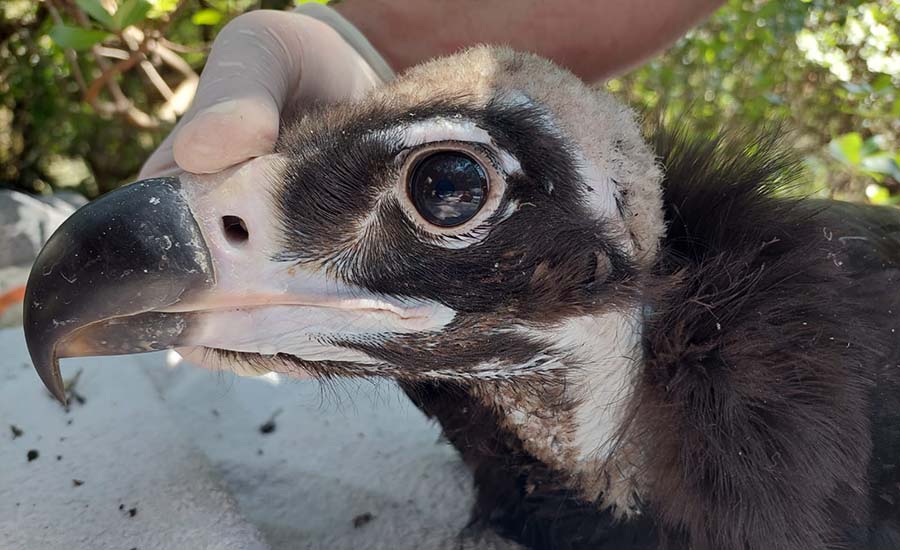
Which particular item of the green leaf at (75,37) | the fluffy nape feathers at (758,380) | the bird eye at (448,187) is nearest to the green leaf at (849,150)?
the fluffy nape feathers at (758,380)

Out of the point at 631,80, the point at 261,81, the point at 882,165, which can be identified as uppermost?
the point at 261,81

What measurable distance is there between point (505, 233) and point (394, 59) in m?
0.81

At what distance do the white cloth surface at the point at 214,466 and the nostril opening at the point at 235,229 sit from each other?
0.29 meters

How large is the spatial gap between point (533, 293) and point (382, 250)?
18cm

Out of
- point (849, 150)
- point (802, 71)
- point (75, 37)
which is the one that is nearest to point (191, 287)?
point (75, 37)

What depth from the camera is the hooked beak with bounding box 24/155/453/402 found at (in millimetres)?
760

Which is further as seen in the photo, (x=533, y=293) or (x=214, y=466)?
(x=214, y=466)

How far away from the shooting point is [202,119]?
82 cm

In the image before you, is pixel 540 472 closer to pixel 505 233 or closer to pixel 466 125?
pixel 505 233

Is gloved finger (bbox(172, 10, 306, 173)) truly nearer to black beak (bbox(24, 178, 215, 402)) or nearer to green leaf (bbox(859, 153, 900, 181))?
black beak (bbox(24, 178, 215, 402))

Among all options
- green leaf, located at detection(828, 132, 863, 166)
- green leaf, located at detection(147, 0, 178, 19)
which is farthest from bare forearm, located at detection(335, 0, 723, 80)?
green leaf, located at detection(147, 0, 178, 19)

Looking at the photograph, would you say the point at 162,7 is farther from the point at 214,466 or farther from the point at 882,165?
the point at 882,165

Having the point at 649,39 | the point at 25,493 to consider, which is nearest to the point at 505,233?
the point at 25,493

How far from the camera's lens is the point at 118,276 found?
751 millimetres
